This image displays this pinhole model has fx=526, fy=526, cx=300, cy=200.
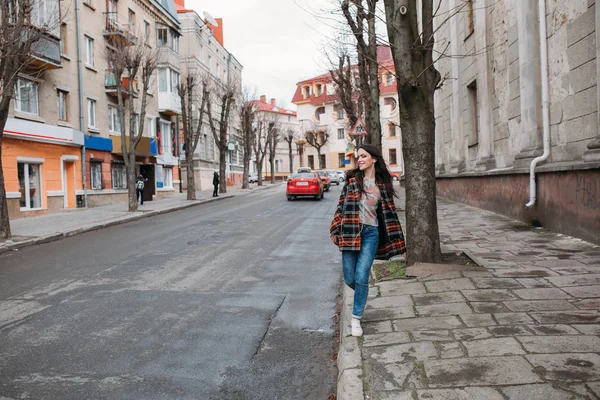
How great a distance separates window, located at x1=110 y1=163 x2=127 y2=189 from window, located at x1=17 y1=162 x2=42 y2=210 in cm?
645

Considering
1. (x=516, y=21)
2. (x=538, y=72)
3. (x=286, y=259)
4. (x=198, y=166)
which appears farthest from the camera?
(x=198, y=166)

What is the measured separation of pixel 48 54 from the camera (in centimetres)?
2039

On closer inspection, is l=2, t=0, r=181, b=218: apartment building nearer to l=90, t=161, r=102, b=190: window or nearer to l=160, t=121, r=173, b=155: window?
l=90, t=161, r=102, b=190: window

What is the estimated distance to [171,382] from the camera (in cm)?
384

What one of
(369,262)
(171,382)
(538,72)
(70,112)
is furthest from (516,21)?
(70,112)

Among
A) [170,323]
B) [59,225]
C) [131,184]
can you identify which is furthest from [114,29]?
[170,323]

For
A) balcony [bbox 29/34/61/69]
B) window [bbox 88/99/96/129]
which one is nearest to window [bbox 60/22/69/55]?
balcony [bbox 29/34/61/69]

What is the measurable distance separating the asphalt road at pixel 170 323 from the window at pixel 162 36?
26379 mm

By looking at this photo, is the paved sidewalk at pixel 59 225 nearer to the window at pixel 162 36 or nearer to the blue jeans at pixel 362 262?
the blue jeans at pixel 362 262

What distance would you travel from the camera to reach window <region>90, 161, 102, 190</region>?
998 inches

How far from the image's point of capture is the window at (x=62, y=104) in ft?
74.3

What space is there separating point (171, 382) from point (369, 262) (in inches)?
73.6

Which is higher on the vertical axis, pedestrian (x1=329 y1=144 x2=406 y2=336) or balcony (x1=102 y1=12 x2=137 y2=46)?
balcony (x1=102 y1=12 x2=137 y2=46)

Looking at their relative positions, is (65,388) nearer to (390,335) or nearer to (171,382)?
(171,382)
